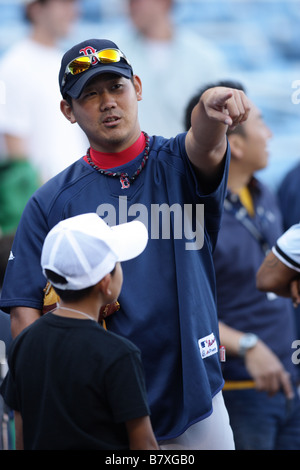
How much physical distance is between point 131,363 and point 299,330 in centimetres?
301

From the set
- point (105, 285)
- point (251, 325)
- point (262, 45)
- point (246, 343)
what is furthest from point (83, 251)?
point (262, 45)

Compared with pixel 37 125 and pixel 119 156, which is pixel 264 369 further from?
pixel 37 125

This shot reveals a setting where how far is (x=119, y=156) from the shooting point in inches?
103

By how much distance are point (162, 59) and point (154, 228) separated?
372 centimetres

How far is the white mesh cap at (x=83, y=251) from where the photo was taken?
2.27 meters

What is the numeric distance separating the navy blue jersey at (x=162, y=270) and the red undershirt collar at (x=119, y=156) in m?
0.03

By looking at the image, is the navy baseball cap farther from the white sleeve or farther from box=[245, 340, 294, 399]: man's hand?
box=[245, 340, 294, 399]: man's hand

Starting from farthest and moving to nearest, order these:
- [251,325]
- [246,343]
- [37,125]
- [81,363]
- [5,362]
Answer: [37,125], [251,325], [246,343], [5,362], [81,363]

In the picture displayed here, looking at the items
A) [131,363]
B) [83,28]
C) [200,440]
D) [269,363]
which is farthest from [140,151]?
[83,28]

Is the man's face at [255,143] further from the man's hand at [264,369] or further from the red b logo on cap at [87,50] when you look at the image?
the red b logo on cap at [87,50]

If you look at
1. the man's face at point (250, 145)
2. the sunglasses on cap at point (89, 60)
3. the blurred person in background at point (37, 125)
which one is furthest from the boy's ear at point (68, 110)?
the blurred person in background at point (37, 125)

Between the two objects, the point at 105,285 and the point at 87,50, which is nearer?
the point at 105,285

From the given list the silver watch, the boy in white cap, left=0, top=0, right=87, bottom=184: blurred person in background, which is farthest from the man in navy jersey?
left=0, top=0, right=87, bottom=184: blurred person in background

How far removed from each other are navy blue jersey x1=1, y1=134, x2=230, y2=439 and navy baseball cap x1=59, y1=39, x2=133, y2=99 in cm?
26
